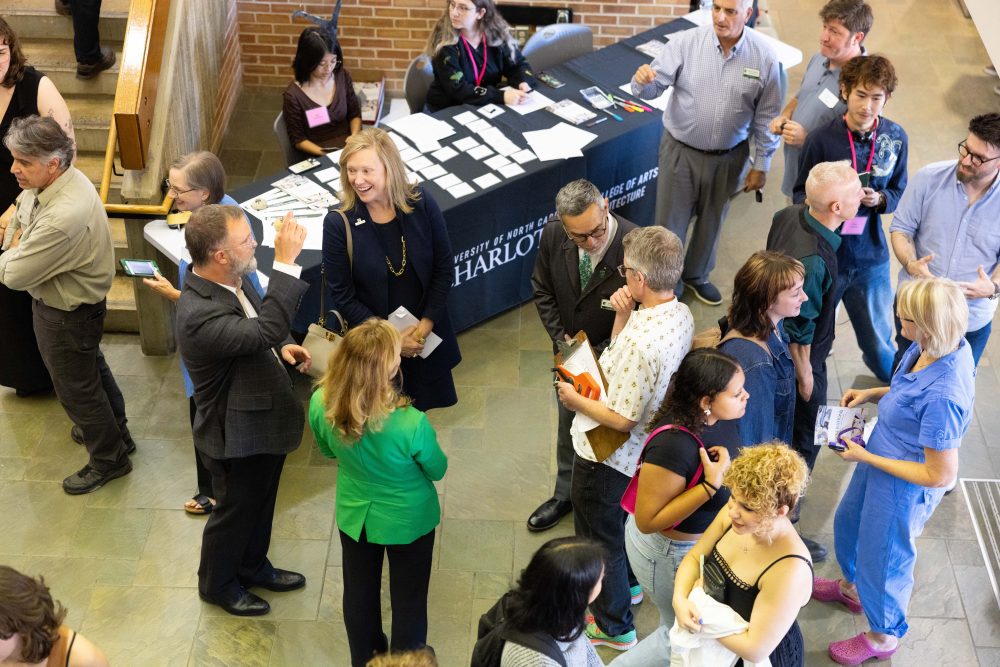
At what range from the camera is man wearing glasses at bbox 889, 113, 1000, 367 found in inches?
169

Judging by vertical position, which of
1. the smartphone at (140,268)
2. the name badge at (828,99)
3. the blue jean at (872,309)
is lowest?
the blue jean at (872,309)

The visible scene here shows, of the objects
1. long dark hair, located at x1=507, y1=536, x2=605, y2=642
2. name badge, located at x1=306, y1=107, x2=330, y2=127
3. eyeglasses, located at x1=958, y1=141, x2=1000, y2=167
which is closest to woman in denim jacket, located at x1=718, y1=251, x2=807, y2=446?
long dark hair, located at x1=507, y1=536, x2=605, y2=642

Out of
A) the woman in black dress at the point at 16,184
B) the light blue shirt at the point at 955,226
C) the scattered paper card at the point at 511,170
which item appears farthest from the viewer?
the scattered paper card at the point at 511,170

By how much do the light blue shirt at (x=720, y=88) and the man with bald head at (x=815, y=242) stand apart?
43.7 inches

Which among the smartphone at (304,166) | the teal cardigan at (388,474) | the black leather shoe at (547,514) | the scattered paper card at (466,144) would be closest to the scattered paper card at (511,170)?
the scattered paper card at (466,144)

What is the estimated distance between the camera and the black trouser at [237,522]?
13.1ft

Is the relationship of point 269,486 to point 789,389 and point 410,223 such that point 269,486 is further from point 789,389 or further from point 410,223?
point 789,389

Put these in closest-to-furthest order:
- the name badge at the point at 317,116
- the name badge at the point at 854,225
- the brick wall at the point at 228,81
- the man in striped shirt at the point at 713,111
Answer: the name badge at the point at 854,225, the man in striped shirt at the point at 713,111, the name badge at the point at 317,116, the brick wall at the point at 228,81

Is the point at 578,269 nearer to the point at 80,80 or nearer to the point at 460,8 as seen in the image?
the point at 460,8

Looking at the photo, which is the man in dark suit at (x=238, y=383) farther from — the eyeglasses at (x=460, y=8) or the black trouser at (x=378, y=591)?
the eyeglasses at (x=460, y=8)

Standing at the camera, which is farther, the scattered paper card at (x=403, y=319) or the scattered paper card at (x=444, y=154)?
the scattered paper card at (x=444, y=154)

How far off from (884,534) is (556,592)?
1.74 meters

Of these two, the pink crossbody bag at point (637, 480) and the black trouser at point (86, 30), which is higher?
the black trouser at point (86, 30)

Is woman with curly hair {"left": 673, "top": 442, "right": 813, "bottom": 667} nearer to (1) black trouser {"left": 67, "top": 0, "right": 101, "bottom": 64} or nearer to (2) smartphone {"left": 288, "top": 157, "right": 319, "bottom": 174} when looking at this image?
(2) smartphone {"left": 288, "top": 157, "right": 319, "bottom": 174}
